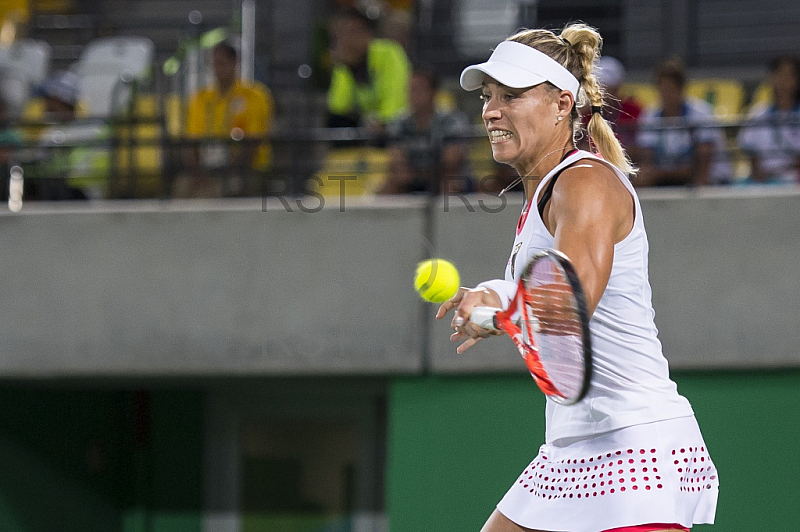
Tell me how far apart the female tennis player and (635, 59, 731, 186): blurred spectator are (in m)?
3.26

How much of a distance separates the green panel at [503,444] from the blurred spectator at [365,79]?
187 cm

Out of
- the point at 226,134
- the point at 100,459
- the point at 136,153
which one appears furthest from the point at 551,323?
the point at 100,459

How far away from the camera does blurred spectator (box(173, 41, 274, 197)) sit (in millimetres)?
6656

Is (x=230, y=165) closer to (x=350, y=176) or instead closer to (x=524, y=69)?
(x=350, y=176)

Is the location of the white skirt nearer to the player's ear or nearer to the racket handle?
the racket handle

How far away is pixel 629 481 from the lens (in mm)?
2701

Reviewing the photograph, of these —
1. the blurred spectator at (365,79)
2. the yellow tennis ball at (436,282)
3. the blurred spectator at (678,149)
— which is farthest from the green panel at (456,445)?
the yellow tennis ball at (436,282)

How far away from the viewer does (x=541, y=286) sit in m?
2.50

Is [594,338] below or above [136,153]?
below

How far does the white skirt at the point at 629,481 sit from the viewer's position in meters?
2.69

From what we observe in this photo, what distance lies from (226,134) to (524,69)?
431 centimetres

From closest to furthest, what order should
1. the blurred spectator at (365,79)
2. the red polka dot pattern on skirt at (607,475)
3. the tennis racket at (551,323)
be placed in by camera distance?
the tennis racket at (551,323)
the red polka dot pattern on skirt at (607,475)
the blurred spectator at (365,79)

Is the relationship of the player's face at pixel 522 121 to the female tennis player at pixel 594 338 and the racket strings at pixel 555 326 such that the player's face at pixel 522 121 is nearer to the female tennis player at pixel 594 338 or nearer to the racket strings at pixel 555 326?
the female tennis player at pixel 594 338

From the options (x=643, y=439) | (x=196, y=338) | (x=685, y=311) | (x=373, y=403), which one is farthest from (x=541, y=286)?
(x=373, y=403)
